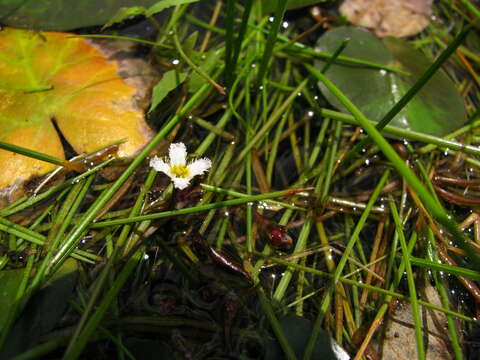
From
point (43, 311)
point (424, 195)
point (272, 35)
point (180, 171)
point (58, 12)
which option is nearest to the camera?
point (424, 195)

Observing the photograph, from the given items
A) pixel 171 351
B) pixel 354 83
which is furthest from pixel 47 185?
pixel 354 83

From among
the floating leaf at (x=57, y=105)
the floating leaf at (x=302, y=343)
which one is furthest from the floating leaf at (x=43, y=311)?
the floating leaf at (x=302, y=343)

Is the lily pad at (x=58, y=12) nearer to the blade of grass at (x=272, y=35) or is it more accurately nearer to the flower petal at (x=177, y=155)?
the blade of grass at (x=272, y=35)

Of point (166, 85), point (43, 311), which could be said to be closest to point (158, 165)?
point (166, 85)

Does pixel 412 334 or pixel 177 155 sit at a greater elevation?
pixel 177 155

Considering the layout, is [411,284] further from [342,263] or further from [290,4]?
[290,4]

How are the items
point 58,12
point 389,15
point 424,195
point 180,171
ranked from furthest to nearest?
point 389,15, point 58,12, point 180,171, point 424,195

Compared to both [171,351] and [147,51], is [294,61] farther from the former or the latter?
[171,351]

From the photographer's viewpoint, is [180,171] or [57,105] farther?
[57,105]
